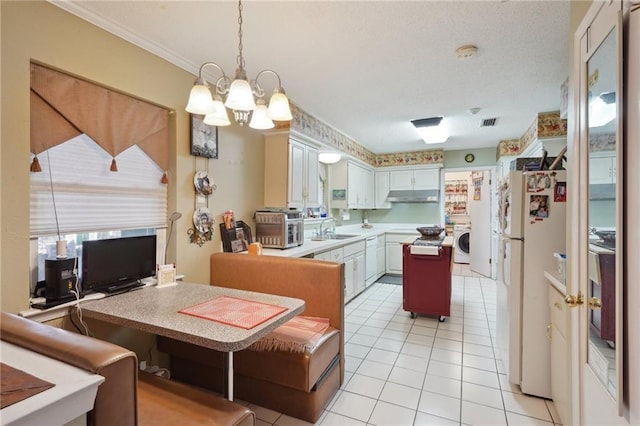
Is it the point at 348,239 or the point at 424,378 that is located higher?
the point at 348,239

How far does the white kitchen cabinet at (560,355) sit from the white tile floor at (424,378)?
201mm

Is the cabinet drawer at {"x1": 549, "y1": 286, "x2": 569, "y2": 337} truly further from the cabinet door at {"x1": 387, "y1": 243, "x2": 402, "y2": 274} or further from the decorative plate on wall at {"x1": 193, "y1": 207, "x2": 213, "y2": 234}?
the cabinet door at {"x1": 387, "y1": 243, "x2": 402, "y2": 274}

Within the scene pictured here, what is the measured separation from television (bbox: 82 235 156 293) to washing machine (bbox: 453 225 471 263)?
6.52 meters

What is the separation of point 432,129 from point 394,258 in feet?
8.56

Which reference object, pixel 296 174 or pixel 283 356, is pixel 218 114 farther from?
pixel 296 174

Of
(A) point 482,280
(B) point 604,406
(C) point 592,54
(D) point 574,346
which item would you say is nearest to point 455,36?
(C) point 592,54

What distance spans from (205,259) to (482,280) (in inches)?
192

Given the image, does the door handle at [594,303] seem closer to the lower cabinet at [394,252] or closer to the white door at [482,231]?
the lower cabinet at [394,252]

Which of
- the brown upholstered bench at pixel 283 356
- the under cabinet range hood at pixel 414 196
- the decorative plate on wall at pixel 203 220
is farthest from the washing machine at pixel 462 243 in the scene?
the decorative plate on wall at pixel 203 220

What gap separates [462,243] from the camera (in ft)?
23.7

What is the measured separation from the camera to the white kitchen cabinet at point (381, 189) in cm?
626

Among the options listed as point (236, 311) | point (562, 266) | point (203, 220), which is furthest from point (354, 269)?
point (236, 311)

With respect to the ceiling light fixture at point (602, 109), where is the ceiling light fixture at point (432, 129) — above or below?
above

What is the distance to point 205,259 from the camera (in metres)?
2.63
